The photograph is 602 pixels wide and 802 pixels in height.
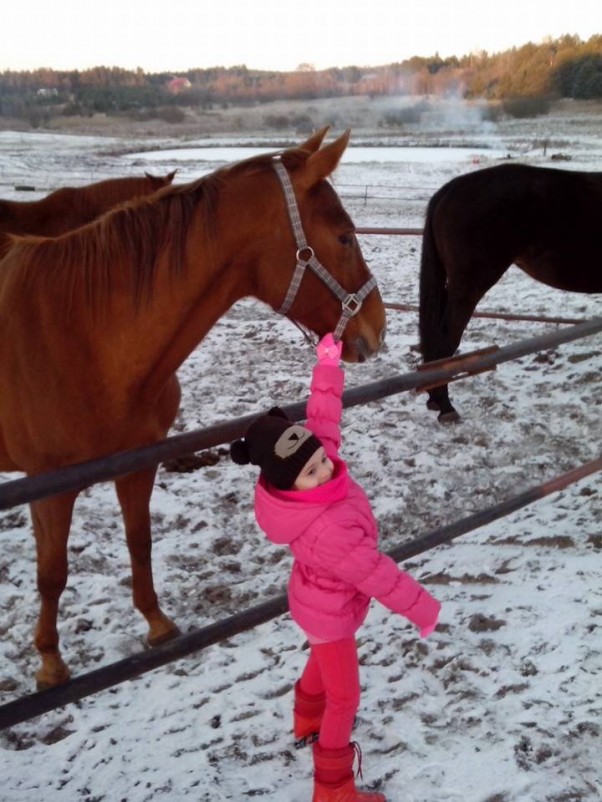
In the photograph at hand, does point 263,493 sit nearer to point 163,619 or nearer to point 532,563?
point 163,619

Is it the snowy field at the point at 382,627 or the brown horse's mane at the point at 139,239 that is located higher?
the brown horse's mane at the point at 139,239

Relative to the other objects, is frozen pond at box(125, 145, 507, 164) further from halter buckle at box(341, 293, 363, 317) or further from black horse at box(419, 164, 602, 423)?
halter buckle at box(341, 293, 363, 317)

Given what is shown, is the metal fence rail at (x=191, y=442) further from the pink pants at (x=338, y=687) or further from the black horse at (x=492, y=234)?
the black horse at (x=492, y=234)

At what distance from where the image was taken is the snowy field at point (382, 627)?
1856 millimetres

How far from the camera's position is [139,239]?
6.08ft

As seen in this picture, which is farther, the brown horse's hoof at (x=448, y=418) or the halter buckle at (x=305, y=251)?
the brown horse's hoof at (x=448, y=418)

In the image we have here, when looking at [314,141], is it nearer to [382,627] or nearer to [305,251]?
[305,251]

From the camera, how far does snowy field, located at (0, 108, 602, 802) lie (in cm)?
186

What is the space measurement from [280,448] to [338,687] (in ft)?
2.21

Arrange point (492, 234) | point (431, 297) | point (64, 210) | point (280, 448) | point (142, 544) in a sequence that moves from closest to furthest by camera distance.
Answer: point (280, 448), point (142, 544), point (64, 210), point (492, 234), point (431, 297)

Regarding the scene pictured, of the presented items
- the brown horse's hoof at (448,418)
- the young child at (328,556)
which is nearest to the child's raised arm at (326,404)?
the young child at (328,556)

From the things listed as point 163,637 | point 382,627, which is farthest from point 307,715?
point 163,637

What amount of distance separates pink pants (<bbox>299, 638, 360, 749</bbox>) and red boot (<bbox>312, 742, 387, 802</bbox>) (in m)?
0.02

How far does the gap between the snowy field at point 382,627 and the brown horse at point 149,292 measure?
2.47 ft
